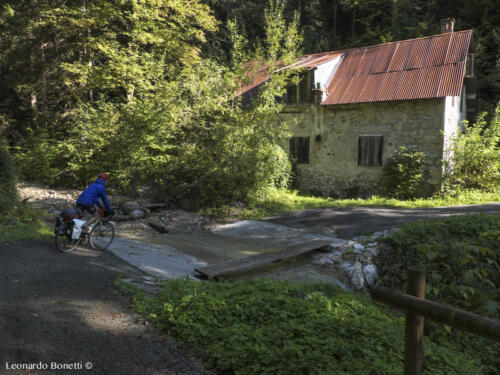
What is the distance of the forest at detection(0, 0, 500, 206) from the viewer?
482 inches

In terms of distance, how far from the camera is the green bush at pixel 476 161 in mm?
12555

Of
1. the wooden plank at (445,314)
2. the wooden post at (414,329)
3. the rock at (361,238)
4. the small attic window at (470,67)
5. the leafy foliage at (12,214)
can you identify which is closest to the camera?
the wooden plank at (445,314)

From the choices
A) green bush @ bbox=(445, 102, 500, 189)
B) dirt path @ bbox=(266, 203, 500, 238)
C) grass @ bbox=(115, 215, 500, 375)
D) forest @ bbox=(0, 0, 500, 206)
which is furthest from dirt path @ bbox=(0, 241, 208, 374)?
green bush @ bbox=(445, 102, 500, 189)

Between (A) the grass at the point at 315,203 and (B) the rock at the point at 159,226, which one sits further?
(A) the grass at the point at 315,203

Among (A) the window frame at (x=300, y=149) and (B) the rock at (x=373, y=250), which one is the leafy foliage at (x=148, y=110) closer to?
(A) the window frame at (x=300, y=149)

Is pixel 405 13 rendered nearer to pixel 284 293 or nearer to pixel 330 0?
pixel 330 0

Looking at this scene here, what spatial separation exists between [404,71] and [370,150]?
3562 millimetres

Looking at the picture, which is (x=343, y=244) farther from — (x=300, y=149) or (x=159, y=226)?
(x=300, y=149)

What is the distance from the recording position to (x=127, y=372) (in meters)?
2.94

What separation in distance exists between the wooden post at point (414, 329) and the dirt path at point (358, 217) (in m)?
6.10

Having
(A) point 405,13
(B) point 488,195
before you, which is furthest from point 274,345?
(A) point 405,13

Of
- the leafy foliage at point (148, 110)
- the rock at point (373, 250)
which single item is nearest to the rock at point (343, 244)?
the rock at point (373, 250)

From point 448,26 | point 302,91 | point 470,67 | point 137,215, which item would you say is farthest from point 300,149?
point 137,215

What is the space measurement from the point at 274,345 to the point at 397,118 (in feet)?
42.1
